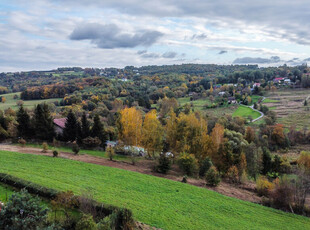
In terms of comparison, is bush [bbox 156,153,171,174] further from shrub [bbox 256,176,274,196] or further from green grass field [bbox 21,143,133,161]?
shrub [bbox 256,176,274,196]

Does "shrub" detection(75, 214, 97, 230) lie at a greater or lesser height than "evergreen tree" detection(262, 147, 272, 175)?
greater

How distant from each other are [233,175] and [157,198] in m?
13.1

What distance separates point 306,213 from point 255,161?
9.87m

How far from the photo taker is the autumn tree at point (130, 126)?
28953 millimetres

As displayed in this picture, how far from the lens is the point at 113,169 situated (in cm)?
2328

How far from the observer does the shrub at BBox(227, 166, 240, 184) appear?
1029 inches

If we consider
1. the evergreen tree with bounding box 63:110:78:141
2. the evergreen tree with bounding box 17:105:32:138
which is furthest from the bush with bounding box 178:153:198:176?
the evergreen tree with bounding box 17:105:32:138

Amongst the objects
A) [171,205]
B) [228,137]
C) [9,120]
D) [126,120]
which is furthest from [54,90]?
[171,205]

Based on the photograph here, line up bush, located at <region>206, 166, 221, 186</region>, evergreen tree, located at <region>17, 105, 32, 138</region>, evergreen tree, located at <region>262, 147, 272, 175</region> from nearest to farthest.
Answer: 1. bush, located at <region>206, 166, 221, 186</region>
2. evergreen tree, located at <region>262, 147, 272, 175</region>
3. evergreen tree, located at <region>17, 105, 32, 138</region>

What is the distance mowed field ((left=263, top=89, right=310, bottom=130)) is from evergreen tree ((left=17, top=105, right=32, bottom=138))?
61784mm

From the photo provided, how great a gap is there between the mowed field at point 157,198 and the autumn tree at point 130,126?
282 inches

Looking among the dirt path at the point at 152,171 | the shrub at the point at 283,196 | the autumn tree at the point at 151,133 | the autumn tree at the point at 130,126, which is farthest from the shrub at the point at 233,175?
the autumn tree at the point at 130,126

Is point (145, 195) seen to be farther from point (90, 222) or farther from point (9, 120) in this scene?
point (9, 120)

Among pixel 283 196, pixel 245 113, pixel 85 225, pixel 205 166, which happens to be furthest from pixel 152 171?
pixel 245 113
